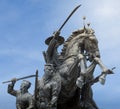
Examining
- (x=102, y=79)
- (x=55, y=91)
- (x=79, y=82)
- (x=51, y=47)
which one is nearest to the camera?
(x=102, y=79)

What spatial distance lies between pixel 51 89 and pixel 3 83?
1.75 meters

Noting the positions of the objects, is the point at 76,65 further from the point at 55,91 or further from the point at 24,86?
the point at 24,86

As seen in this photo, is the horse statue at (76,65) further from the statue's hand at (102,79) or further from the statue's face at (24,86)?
the statue's face at (24,86)

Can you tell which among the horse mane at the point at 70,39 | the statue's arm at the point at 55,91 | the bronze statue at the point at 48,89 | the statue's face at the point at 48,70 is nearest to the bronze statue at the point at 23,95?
the bronze statue at the point at 48,89

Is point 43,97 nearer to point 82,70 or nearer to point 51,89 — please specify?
point 51,89

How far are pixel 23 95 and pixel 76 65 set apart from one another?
5.80ft

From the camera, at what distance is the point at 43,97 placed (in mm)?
16141

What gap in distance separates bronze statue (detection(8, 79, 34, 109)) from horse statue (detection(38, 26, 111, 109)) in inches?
33.1

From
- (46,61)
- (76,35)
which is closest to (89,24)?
(76,35)

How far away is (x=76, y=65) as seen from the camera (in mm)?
16391

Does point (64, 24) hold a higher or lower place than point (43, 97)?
higher

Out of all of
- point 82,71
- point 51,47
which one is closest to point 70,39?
point 51,47

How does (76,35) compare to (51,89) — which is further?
(76,35)

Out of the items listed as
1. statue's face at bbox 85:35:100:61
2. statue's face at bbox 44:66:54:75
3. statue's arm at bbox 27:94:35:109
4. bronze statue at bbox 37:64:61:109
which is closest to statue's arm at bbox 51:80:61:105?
bronze statue at bbox 37:64:61:109
